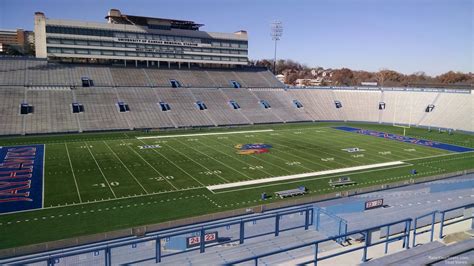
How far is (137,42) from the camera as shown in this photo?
59.7 m

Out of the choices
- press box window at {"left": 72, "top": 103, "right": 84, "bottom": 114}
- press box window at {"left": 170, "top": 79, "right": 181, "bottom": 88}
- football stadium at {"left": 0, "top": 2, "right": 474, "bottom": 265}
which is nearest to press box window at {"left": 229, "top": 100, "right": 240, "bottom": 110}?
football stadium at {"left": 0, "top": 2, "right": 474, "bottom": 265}

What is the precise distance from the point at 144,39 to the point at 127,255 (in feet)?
176

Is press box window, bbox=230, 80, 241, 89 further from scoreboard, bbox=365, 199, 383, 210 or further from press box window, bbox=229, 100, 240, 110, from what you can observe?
scoreboard, bbox=365, 199, 383, 210

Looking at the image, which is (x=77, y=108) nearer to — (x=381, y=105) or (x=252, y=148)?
(x=252, y=148)

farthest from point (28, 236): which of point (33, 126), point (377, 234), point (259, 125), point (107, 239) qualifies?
point (259, 125)

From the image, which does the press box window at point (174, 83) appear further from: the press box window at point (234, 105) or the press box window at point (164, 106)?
the press box window at point (234, 105)

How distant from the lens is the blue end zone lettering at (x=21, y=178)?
2045 cm

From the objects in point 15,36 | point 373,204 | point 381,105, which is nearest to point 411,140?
point 381,105

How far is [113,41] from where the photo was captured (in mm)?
58219

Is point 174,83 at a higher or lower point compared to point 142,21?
lower

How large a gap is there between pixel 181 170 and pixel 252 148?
1028 centimetres

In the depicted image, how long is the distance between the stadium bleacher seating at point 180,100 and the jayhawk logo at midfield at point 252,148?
1401cm

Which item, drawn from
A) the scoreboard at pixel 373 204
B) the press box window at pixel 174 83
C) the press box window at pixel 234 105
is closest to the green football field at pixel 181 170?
the scoreboard at pixel 373 204

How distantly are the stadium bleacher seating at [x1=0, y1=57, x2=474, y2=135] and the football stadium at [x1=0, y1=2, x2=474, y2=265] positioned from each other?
0.28 meters
